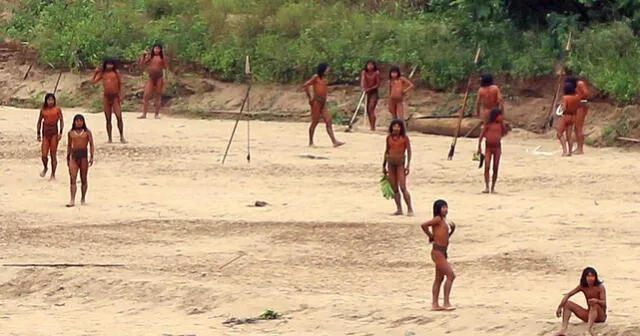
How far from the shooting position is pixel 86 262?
59.3 feet

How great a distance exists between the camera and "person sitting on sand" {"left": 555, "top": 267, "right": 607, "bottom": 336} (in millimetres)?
13617

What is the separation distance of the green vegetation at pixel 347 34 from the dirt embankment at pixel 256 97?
0.85 ft

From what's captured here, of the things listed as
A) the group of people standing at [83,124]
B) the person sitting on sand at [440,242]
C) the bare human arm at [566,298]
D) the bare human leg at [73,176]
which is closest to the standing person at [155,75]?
the group of people standing at [83,124]

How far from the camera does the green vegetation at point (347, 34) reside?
2930cm

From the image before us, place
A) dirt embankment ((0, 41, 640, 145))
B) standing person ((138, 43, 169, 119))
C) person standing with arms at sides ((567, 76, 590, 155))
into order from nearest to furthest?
person standing with arms at sides ((567, 76, 590, 155))
dirt embankment ((0, 41, 640, 145))
standing person ((138, 43, 169, 119))

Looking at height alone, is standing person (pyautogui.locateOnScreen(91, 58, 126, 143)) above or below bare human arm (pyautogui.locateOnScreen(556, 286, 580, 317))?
above

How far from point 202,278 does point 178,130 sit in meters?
11.8

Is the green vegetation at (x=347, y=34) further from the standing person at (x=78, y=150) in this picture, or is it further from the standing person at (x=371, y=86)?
the standing person at (x=78, y=150)

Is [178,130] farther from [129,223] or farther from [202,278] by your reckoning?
[202,278]

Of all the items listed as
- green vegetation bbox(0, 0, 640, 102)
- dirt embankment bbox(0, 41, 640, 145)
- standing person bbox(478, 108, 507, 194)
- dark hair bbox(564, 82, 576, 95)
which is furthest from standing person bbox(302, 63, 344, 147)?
standing person bbox(478, 108, 507, 194)

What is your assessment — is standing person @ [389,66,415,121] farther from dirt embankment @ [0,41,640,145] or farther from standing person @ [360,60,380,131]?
dirt embankment @ [0,41,640,145]

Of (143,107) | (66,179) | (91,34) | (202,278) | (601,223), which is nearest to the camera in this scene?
(202,278)

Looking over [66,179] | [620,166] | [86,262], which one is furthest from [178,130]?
[86,262]

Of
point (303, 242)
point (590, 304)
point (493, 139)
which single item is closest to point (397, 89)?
point (493, 139)
